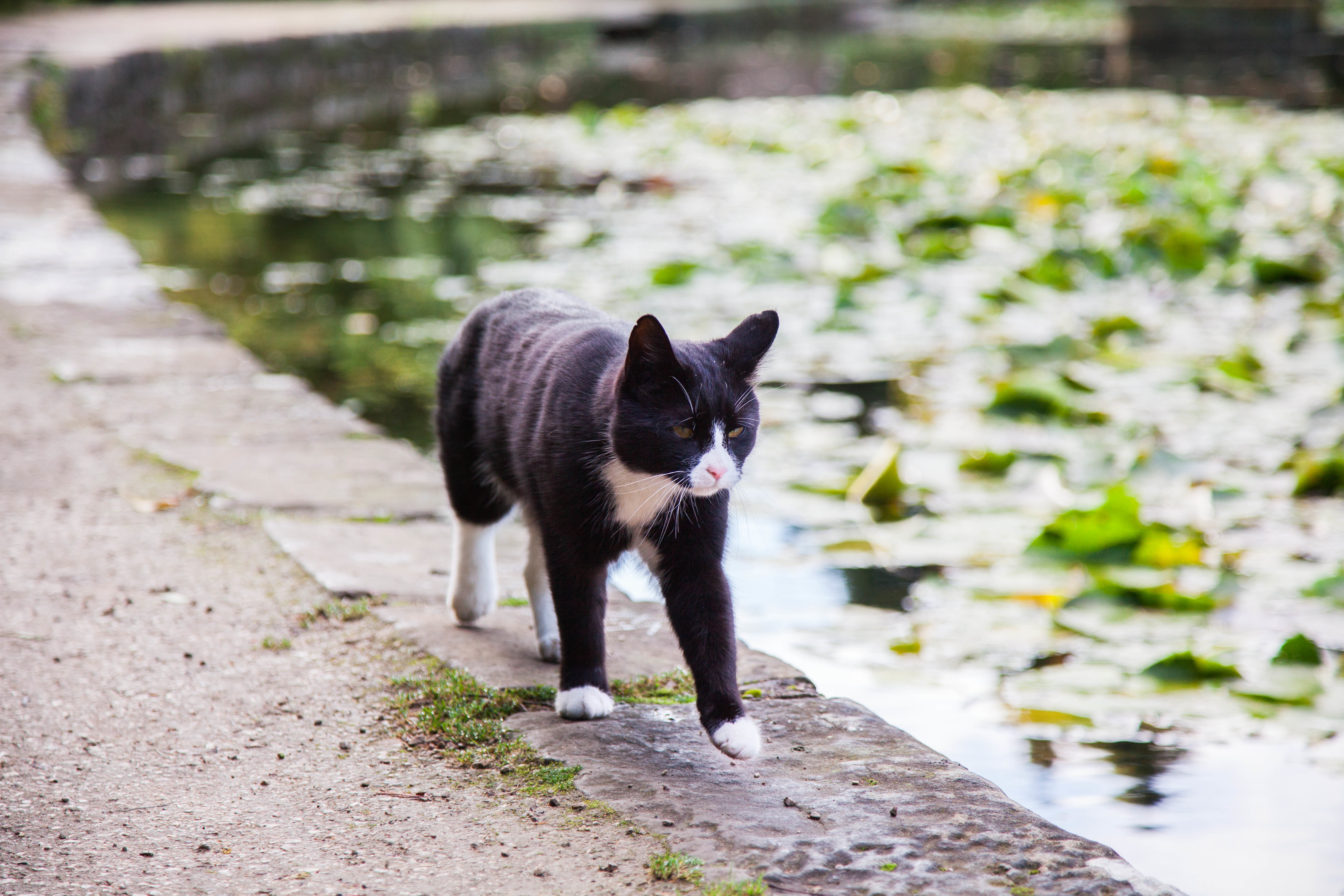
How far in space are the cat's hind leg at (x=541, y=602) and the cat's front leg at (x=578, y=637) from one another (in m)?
0.26

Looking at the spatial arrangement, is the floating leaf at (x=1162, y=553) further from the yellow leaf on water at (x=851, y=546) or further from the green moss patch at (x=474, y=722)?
the green moss patch at (x=474, y=722)

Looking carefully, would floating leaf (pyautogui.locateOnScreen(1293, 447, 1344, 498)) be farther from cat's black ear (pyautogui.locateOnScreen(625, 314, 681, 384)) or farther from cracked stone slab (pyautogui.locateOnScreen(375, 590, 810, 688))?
cat's black ear (pyautogui.locateOnScreen(625, 314, 681, 384))

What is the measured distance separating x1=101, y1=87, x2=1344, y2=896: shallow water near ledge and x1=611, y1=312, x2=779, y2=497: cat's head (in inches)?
31.1

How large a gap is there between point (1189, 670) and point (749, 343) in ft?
3.57

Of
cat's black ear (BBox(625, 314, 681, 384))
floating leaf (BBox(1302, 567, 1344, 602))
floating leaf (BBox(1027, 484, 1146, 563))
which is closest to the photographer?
cat's black ear (BBox(625, 314, 681, 384))

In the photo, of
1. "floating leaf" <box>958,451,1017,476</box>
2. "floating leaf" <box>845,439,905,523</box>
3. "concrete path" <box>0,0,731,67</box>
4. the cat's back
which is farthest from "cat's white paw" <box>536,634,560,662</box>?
"concrete path" <box>0,0,731,67</box>

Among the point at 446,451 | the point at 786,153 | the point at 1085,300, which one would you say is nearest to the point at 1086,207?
the point at 1085,300

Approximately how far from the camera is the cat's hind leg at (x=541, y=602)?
2451 millimetres

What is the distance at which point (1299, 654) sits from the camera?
8.25 ft

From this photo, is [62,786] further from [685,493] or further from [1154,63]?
[1154,63]

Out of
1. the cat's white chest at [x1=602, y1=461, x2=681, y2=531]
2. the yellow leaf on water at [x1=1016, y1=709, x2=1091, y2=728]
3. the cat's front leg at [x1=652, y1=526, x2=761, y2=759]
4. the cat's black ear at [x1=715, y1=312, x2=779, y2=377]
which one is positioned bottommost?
the yellow leaf on water at [x1=1016, y1=709, x2=1091, y2=728]

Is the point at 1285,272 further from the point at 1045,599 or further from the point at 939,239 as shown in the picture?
the point at 1045,599

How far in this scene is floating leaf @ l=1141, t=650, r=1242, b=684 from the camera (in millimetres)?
2500

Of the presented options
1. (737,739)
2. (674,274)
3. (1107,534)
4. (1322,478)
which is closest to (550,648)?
(737,739)
